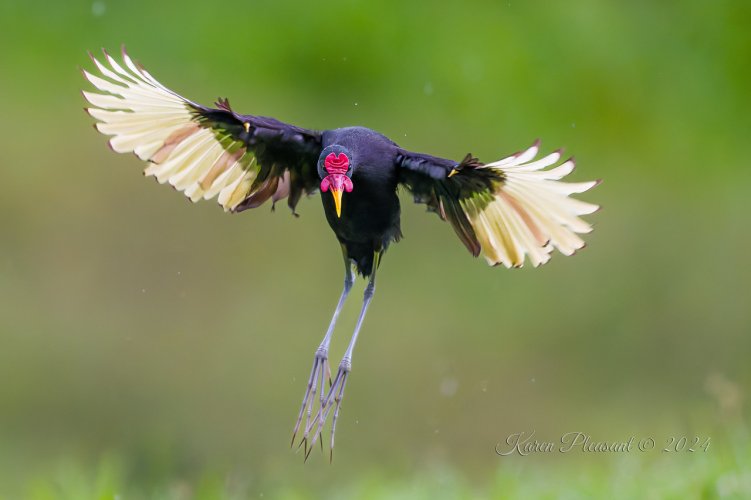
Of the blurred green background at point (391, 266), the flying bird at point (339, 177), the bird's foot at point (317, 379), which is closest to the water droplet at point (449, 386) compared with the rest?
the blurred green background at point (391, 266)

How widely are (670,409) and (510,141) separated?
242cm

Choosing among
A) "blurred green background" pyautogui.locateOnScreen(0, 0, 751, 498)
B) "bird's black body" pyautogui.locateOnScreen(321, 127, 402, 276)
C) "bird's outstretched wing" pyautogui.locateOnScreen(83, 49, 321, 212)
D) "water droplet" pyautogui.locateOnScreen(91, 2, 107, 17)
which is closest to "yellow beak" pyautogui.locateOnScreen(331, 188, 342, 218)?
"bird's black body" pyautogui.locateOnScreen(321, 127, 402, 276)

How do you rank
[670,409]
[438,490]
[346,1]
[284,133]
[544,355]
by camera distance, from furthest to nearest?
1. [346,1]
2. [544,355]
3. [670,409]
4. [438,490]
5. [284,133]

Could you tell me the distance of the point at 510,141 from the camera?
347 inches

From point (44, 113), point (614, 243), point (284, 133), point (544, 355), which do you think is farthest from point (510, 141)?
point (284, 133)

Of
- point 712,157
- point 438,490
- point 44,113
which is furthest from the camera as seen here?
point 712,157

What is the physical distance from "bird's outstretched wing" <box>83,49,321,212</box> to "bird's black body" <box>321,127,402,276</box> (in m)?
0.18

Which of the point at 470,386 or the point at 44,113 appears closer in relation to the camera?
the point at 470,386

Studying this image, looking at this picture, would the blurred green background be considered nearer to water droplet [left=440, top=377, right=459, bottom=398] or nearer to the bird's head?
water droplet [left=440, top=377, right=459, bottom=398]

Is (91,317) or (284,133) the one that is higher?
(91,317)

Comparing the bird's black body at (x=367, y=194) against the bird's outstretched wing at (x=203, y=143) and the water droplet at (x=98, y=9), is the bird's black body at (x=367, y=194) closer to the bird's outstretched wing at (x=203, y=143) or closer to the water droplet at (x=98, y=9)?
the bird's outstretched wing at (x=203, y=143)

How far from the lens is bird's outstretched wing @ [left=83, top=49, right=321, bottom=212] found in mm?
3326

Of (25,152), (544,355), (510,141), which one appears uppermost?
(510,141)

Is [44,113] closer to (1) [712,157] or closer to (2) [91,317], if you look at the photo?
(2) [91,317]
